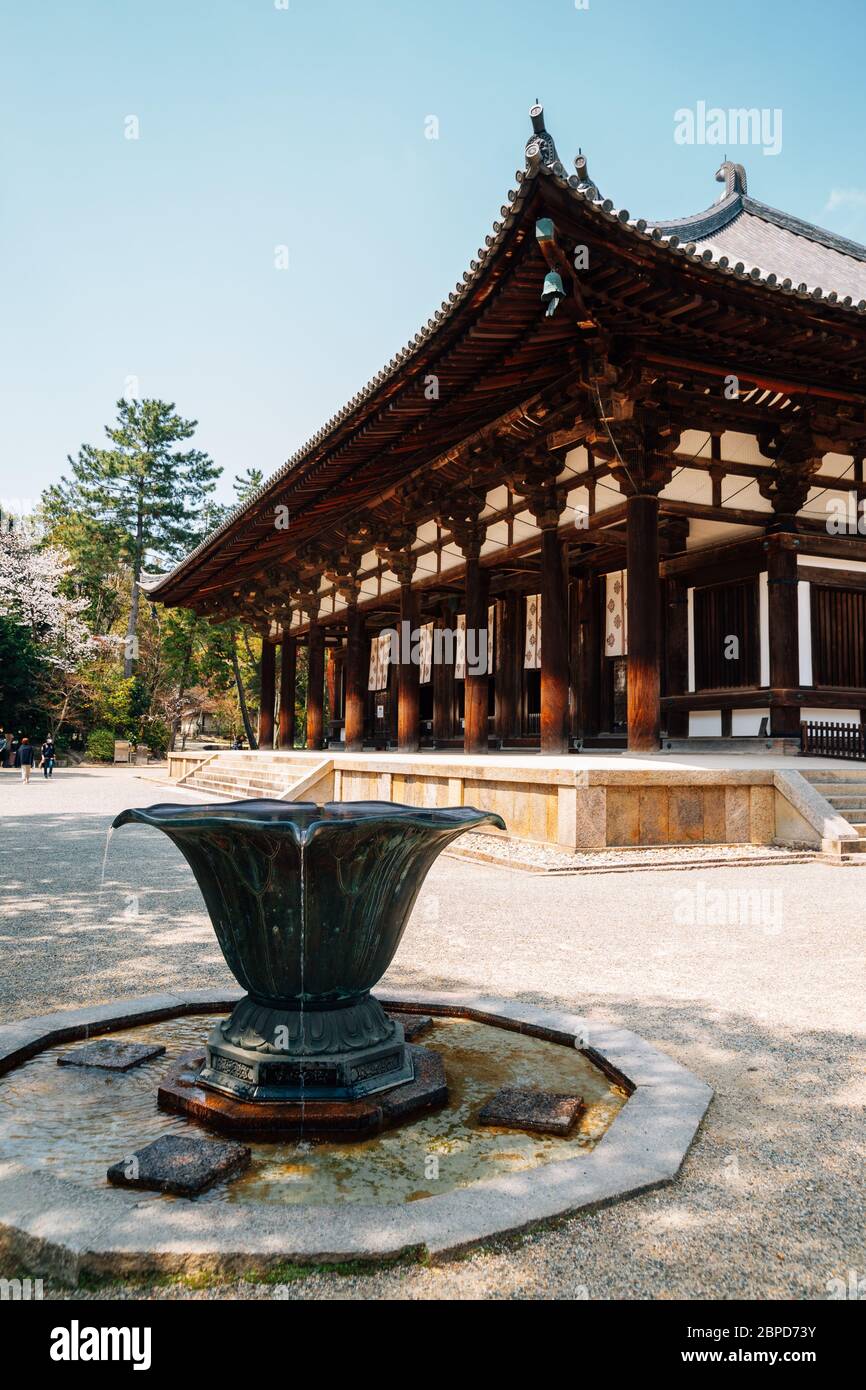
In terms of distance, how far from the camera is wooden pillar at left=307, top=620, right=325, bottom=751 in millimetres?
21625

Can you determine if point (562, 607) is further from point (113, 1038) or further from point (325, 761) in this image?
point (113, 1038)

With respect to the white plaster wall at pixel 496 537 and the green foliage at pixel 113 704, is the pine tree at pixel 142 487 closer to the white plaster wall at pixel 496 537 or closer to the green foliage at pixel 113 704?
the green foliage at pixel 113 704

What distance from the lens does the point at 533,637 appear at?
16.9m

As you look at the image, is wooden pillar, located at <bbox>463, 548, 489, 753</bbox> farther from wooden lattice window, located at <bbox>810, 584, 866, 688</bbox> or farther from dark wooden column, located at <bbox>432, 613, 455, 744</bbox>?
dark wooden column, located at <bbox>432, 613, 455, 744</bbox>

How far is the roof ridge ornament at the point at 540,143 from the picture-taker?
683 cm

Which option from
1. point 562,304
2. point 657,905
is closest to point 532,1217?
point 657,905

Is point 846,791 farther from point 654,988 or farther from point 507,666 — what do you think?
point 507,666

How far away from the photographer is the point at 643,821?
891 centimetres

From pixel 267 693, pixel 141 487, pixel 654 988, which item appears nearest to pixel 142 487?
pixel 141 487

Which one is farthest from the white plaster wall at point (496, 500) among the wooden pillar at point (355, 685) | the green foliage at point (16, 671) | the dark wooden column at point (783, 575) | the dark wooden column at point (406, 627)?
the green foliage at point (16, 671)

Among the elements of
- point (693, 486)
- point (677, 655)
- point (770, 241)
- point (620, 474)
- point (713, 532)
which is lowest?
point (677, 655)

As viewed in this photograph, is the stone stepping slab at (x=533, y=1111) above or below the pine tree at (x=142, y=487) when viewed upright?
below

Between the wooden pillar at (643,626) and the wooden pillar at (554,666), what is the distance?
4.16 ft

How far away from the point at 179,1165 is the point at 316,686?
20.0 metres
